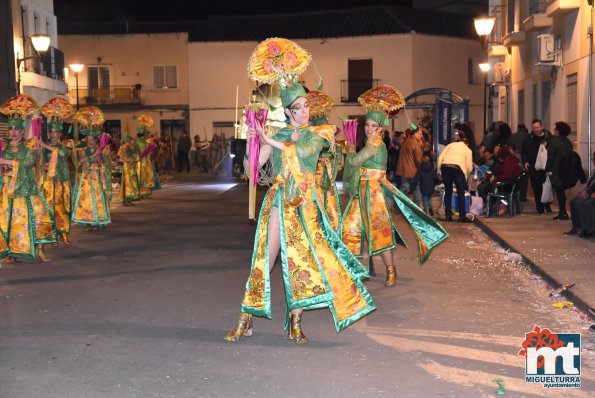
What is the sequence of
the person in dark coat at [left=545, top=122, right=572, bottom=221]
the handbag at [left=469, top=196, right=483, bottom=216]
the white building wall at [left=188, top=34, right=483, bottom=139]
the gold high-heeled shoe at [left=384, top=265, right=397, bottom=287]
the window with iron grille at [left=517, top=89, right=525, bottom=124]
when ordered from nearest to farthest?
the gold high-heeled shoe at [left=384, top=265, right=397, bottom=287] → the person in dark coat at [left=545, top=122, right=572, bottom=221] → the handbag at [left=469, top=196, right=483, bottom=216] → the window with iron grille at [left=517, top=89, right=525, bottom=124] → the white building wall at [left=188, top=34, right=483, bottom=139]

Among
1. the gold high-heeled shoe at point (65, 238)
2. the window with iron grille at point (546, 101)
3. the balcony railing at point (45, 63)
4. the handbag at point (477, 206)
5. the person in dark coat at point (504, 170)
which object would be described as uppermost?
the balcony railing at point (45, 63)

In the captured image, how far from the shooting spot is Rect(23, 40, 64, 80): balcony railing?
95.0 ft

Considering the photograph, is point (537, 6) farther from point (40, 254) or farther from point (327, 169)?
point (40, 254)

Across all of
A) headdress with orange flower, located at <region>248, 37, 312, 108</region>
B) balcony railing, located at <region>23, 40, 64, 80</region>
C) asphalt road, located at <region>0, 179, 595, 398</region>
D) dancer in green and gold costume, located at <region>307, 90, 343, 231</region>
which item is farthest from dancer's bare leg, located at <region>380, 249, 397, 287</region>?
balcony railing, located at <region>23, 40, 64, 80</region>

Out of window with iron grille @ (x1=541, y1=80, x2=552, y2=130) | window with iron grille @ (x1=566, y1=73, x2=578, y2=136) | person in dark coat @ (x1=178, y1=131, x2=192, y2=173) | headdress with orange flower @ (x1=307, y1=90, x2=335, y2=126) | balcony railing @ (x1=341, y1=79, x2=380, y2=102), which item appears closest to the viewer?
headdress with orange flower @ (x1=307, y1=90, x2=335, y2=126)

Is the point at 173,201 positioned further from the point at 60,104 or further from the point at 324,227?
the point at 324,227

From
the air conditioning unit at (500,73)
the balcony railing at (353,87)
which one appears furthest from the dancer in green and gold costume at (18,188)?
the balcony railing at (353,87)

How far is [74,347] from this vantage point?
6691 millimetres

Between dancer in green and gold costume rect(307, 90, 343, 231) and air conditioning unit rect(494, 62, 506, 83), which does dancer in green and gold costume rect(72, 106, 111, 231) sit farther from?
air conditioning unit rect(494, 62, 506, 83)

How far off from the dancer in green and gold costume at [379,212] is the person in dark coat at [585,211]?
12.5 feet

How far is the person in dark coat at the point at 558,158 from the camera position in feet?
50.1

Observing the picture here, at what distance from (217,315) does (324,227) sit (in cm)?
156

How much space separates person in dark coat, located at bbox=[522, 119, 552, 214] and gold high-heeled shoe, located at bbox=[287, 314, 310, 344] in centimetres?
1077

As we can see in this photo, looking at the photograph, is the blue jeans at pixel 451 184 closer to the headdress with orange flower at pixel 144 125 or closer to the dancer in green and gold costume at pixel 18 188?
the dancer in green and gold costume at pixel 18 188
